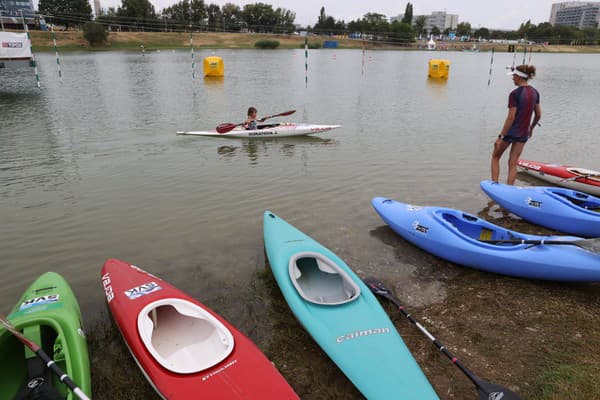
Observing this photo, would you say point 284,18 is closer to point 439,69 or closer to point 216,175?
point 439,69

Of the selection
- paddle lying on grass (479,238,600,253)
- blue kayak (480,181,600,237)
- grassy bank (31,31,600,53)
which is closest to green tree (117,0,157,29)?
grassy bank (31,31,600,53)

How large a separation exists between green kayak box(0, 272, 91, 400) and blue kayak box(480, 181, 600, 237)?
6464 millimetres

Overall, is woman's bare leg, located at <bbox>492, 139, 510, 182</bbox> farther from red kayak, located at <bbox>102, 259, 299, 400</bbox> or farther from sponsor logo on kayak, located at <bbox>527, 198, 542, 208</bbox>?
red kayak, located at <bbox>102, 259, 299, 400</bbox>

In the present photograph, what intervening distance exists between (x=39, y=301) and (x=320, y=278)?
3007mm

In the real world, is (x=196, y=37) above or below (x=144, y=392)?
above

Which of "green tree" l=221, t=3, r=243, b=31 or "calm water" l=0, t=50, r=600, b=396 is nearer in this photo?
"calm water" l=0, t=50, r=600, b=396

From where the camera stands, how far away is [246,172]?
9.20 meters

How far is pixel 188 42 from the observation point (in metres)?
65.9

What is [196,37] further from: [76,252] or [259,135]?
[76,252]

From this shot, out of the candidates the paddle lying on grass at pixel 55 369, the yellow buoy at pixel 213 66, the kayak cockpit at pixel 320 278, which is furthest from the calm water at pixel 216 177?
the yellow buoy at pixel 213 66

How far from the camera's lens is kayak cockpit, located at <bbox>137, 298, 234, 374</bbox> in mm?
3518

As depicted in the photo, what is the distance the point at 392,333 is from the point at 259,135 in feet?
30.6

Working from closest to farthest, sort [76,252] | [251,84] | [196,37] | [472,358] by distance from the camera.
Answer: [472,358] → [76,252] → [251,84] → [196,37]

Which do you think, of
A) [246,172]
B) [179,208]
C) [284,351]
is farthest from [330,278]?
[246,172]
